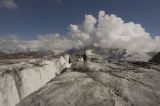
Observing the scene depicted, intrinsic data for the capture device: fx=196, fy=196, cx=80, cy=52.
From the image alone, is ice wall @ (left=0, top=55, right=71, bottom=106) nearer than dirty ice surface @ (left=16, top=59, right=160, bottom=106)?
No

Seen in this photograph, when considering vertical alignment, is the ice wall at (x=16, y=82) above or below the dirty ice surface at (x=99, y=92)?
below

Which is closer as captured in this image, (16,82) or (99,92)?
(99,92)

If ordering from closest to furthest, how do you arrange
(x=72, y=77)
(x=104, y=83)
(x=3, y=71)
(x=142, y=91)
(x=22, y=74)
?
(x=142, y=91) → (x=104, y=83) → (x=72, y=77) → (x=3, y=71) → (x=22, y=74)

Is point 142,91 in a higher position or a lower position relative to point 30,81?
higher

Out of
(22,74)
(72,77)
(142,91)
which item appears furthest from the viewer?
(22,74)

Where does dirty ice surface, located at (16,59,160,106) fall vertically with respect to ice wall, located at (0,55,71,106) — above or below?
above

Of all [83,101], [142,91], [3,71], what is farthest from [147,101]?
[3,71]

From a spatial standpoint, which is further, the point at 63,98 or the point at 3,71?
the point at 3,71

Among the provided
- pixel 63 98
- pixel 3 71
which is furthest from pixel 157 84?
pixel 3 71

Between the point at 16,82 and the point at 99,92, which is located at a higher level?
the point at 99,92

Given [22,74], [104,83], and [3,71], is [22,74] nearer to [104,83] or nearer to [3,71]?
[3,71]

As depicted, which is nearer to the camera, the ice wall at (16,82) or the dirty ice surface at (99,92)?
the dirty ice surface at (99,92)
